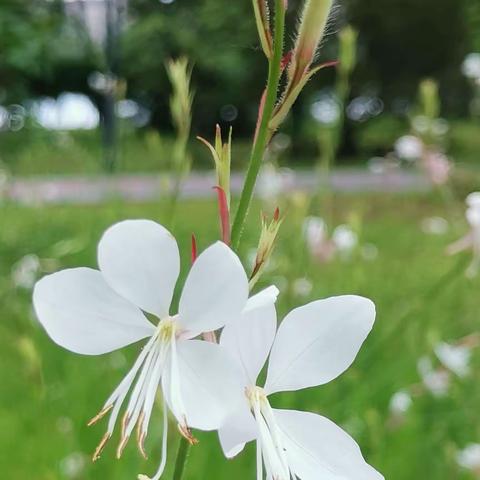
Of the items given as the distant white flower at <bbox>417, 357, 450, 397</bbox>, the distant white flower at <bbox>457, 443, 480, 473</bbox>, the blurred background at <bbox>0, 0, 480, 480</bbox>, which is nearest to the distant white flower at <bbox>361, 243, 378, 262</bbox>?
the blurred background at <bbox>0, 0, 480, 480</bbox>

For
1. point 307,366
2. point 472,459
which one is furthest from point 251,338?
point 472,459

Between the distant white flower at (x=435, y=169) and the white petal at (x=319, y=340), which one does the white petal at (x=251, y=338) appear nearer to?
the white petal at (x=319, y=340)

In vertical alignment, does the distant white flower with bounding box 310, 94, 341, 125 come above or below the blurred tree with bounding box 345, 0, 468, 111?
above

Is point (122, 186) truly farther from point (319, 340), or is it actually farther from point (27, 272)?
point (319, 340)

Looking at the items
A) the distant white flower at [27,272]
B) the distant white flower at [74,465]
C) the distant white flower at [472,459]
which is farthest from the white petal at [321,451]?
the distant white flower at [27,272]

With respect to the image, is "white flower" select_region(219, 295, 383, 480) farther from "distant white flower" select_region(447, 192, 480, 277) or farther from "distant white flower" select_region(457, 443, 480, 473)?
"distant white flower" select_region(457, 443, 480, 473)

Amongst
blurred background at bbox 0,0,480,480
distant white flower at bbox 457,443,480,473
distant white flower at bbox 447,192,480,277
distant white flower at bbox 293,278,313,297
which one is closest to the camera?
distant white flower at bbox 447,192,480,277

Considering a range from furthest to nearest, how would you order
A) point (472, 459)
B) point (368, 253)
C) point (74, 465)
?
1. point (368, 253)
2. point (74, 465)
3. point (472, 459)

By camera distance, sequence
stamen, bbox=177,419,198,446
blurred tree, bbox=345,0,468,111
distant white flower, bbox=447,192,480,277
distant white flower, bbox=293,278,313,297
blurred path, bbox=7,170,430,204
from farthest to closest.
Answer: blurred tree, bbox=345,0,468,111
blurred path, bbox=7,170,430,204
distant white flower, bbox=293,278,313,297
distant white flower, bbox=447,192,480,277
stamen, bbox=177,419,198,446
